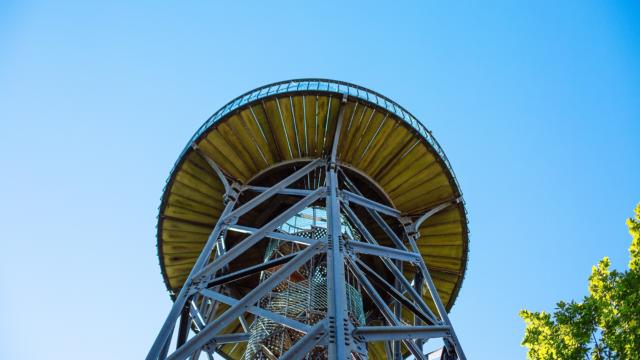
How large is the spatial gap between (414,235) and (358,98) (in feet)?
12.2

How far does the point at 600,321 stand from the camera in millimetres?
10812

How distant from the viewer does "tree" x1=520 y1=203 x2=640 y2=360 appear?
10.1 m

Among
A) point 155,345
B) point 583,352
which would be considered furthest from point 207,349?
point 583,352

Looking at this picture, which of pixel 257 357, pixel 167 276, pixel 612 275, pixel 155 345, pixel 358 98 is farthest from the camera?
pixel 167 276

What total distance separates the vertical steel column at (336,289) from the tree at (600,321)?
5.64 metres

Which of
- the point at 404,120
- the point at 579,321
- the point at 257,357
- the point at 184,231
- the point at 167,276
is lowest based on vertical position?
the point at 257,357

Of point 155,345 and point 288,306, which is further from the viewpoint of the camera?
point 288,306

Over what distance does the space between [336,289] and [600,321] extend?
263 inches

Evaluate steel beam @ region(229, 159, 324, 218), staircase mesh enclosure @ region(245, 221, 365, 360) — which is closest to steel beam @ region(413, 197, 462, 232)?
steel beam @ region(229, 159, 324, 218)

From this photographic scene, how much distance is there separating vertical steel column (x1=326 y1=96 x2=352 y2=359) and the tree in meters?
5.64

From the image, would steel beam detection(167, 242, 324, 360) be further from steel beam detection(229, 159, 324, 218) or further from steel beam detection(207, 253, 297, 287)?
steel beam detection(229, 159, 324, 218)

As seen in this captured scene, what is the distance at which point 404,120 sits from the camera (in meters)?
13.0

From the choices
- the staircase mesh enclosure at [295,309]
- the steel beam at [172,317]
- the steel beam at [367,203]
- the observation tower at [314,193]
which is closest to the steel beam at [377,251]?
the observation tower at [314,193]

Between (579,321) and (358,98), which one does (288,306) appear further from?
(579,321)
